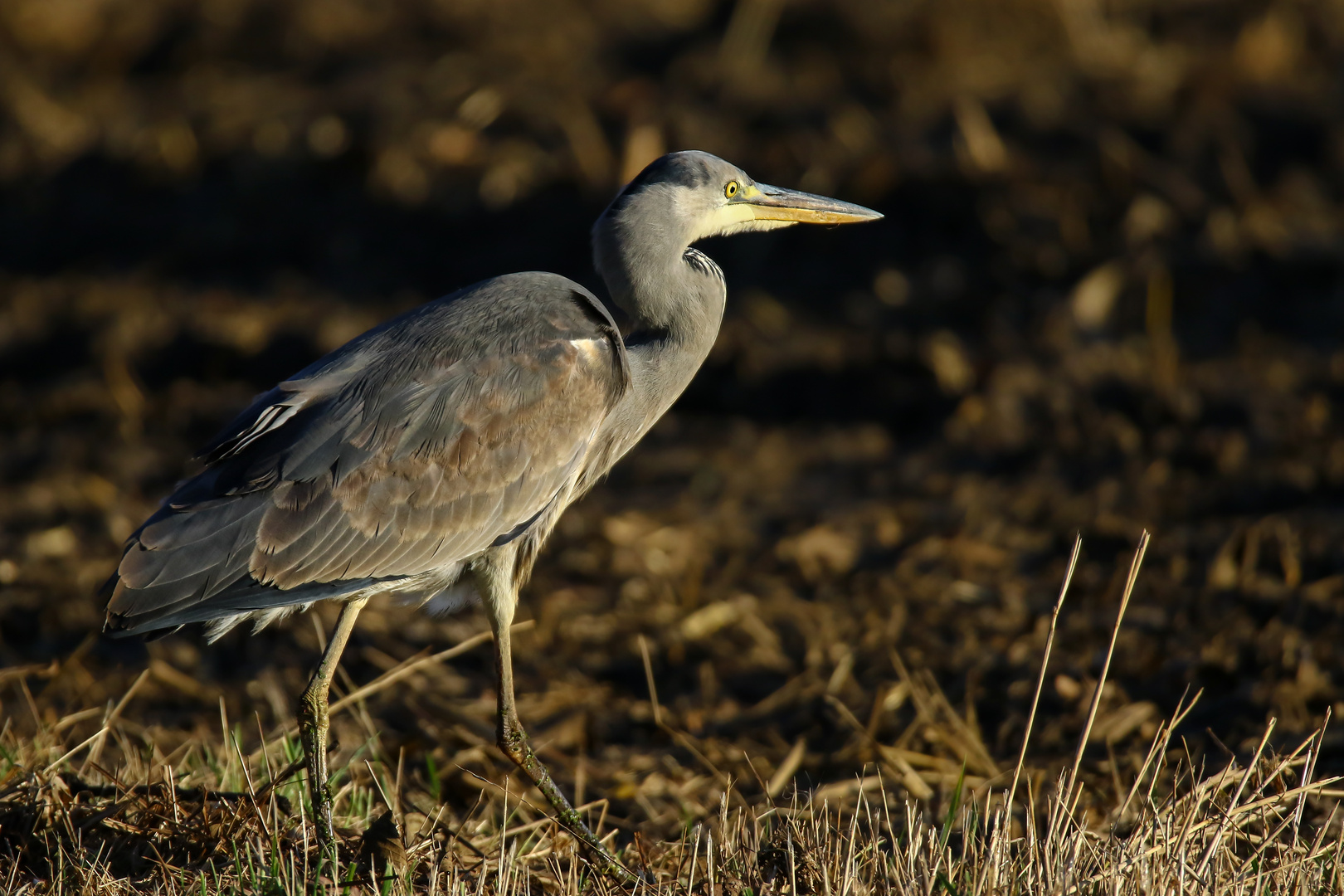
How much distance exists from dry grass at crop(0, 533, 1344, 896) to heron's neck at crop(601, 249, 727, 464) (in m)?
1.04

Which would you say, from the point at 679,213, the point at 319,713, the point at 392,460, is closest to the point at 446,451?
the point at 392,460

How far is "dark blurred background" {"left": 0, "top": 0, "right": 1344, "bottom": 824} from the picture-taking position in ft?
18.1

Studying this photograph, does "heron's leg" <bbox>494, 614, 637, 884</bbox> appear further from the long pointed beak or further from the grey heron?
the long pointed beak

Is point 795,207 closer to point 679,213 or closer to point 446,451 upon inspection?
point 679,213

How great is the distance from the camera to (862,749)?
4.87 m

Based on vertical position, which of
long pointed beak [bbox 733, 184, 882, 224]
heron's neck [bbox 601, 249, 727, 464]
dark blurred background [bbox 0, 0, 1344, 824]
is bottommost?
dark blurred background [bbox 0, 0, 1344, 824]

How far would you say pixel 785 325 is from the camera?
850 centimetres

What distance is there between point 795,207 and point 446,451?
1.56m

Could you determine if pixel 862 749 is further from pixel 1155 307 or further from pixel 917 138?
pixel 917 138

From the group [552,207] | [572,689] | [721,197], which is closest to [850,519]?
[572,689]

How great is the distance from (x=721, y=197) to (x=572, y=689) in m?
2.13

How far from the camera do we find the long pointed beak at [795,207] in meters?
4.77

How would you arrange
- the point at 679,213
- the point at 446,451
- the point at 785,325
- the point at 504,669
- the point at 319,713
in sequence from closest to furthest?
the point at 319,713, the point at 446,451, the point at 504,669, the point at 679,213, the point at 785,325

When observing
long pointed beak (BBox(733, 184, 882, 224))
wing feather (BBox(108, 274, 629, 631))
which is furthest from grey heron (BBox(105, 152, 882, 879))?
long pointed beak (BBox(733, 184, 882, 224))
